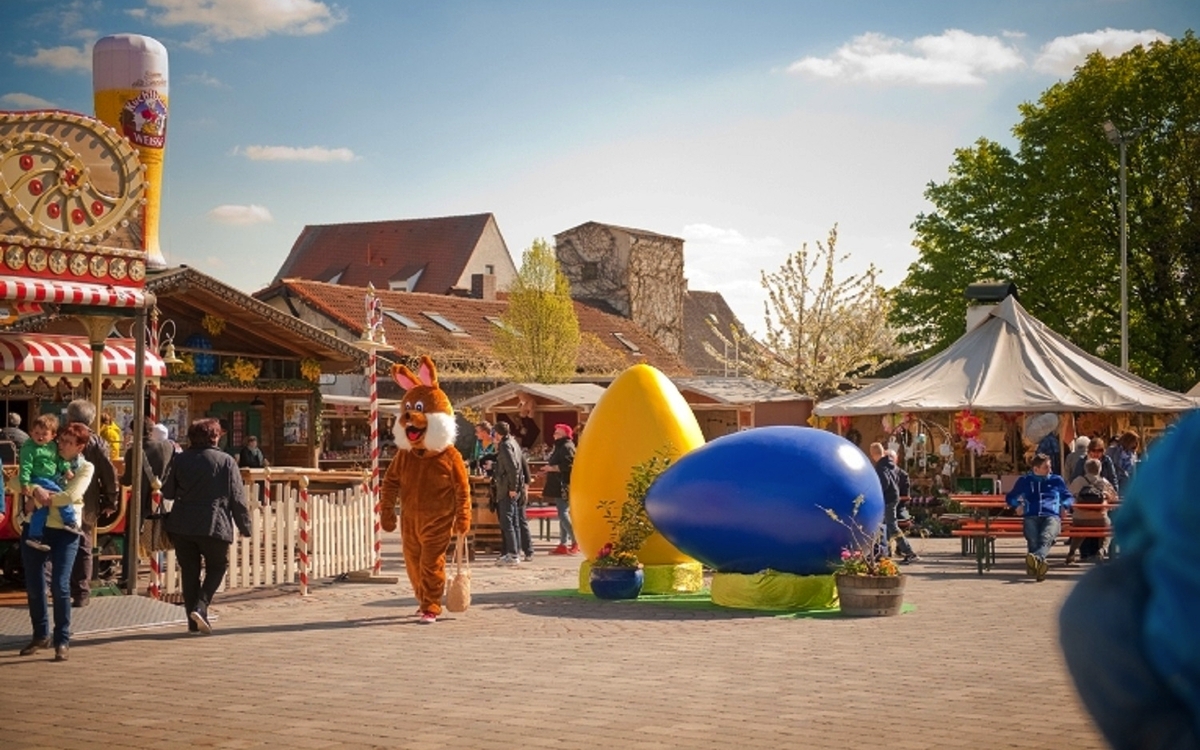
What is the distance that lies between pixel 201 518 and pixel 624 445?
5105 mm

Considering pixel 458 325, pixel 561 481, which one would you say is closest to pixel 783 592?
pixel 561 481

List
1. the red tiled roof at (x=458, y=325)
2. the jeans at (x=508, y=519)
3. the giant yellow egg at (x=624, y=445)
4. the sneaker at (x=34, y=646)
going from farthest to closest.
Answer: the red tiled roof at (x=458, y=325) → the jeans at (x=508, y=519) → the giant yellow egg at (x=624, y=445) → the sneaker at (x=34, y=646)

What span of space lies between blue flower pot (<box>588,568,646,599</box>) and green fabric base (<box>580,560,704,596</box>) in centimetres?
32

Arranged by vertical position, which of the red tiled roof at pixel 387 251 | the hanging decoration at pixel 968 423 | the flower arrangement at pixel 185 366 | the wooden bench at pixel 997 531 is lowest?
the wooden bench at pixel 997 531

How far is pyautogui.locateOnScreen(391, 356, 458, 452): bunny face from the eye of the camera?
14.0 meters

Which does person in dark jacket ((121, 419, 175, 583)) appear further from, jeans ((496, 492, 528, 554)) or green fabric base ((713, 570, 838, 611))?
green fabric base ((713, 570, 838, 611))

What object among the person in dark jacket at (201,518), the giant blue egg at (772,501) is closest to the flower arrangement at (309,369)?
the giant blue egg at (772,501)

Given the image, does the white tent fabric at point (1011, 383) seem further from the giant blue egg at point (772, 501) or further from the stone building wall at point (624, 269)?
the stone building wall at point (624, 269)

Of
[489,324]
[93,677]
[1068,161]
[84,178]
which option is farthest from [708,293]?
[93,677]

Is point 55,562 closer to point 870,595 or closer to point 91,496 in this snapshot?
point 91,496

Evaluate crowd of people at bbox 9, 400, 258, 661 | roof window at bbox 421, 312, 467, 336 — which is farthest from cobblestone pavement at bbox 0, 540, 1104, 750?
roof window at bbox 421, 312, 467, 336

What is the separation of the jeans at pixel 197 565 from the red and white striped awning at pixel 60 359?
7.53 m

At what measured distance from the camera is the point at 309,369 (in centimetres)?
3253

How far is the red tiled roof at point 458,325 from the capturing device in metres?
49.1
